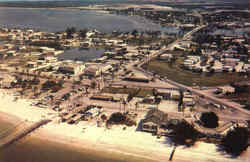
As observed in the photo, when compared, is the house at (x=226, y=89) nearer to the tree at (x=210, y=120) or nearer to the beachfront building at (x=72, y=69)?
the tree at (x=210, y=120)

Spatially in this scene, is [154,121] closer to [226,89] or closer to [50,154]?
[50,154]

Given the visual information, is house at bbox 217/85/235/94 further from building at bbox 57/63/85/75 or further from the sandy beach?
building at bbox 57/63/85/75

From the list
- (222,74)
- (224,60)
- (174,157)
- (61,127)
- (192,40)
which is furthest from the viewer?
(192,40)

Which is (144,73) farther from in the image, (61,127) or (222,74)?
(61,127)

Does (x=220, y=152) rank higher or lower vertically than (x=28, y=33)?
lower

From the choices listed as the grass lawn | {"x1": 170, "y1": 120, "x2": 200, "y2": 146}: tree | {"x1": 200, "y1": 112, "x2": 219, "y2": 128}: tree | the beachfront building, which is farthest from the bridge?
the grass lawn

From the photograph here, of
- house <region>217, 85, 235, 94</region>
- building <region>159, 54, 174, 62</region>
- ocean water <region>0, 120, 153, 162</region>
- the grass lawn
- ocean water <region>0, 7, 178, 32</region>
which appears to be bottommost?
ocean water <region>0, 120, 153, 162</region>

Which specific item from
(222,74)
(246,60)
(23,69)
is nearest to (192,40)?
(246,60)
